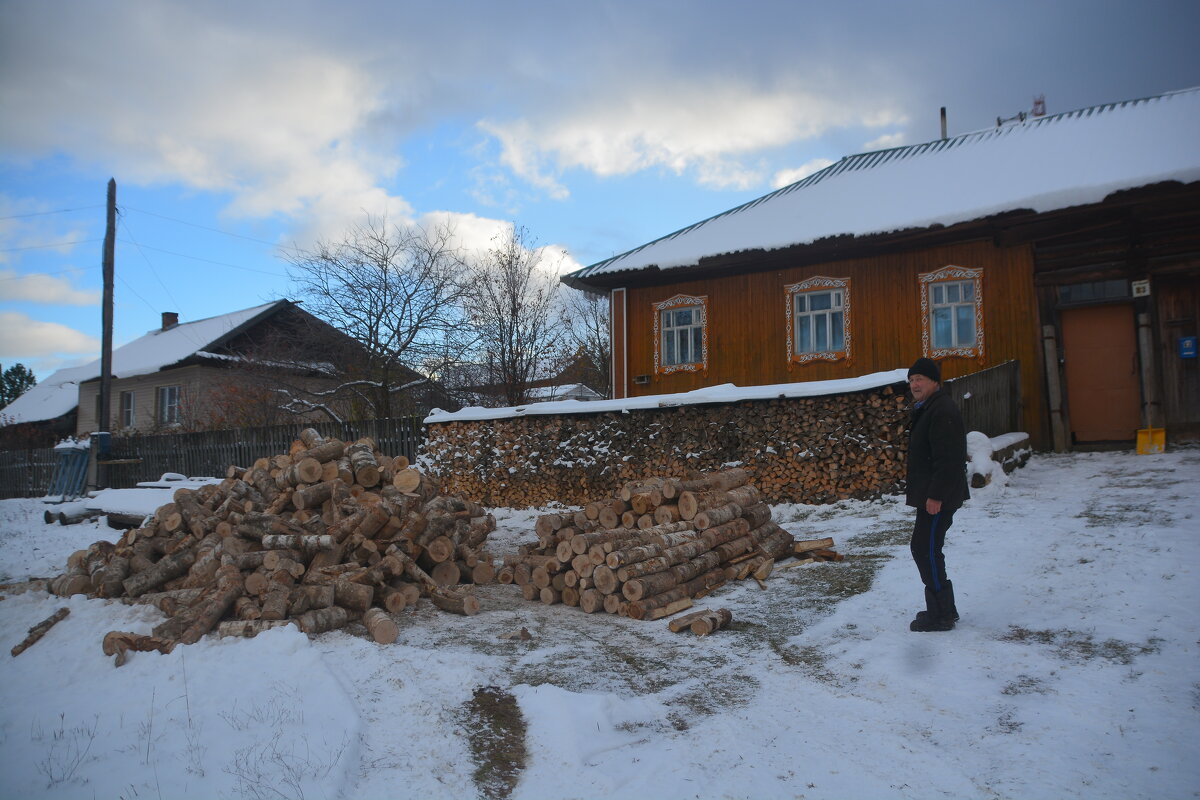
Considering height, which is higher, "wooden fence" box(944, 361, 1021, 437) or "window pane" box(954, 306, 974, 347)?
"window pane" box(954, 306, 974, 347)

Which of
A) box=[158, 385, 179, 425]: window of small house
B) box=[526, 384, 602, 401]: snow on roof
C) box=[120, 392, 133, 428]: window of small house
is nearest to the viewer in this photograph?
box=[158, 385, 179, 425]: window of small house

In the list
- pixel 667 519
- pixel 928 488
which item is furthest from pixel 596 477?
pixel 928 488

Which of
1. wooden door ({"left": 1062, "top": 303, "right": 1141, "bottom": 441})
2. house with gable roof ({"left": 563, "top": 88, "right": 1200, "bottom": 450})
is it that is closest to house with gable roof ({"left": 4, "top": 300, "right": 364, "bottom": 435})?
house with gable roof ({"left": 563, "top": 88, "right": 1200, "bottom": 450})

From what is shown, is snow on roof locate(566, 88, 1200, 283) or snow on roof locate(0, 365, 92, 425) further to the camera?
snow on roof locate(0, 365, 92, 425)

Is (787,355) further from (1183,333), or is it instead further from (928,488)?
(928,488)

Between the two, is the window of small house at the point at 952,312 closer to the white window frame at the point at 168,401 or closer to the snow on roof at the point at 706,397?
the snow on roof at the point at 706,397

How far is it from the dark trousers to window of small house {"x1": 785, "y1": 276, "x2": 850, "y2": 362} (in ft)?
30.4

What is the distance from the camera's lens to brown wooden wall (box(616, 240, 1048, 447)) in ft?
40.4

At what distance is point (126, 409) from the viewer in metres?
30.9

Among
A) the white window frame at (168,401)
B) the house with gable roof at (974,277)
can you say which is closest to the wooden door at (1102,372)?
the house with gable roof at (974,277)

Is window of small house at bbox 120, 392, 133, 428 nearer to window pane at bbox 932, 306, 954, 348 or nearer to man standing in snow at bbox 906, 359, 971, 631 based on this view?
window pane at bbox 932, 306, 954, 348

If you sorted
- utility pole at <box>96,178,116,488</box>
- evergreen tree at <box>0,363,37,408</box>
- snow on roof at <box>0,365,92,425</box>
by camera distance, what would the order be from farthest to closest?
evergreen tree at <box>0,363,37,408</box>
snow on roof at <box>0,365,92,425</box>
utility pole at <box>96,178,116,488</box>

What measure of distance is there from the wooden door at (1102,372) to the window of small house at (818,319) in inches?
141

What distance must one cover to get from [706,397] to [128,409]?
29309mm
